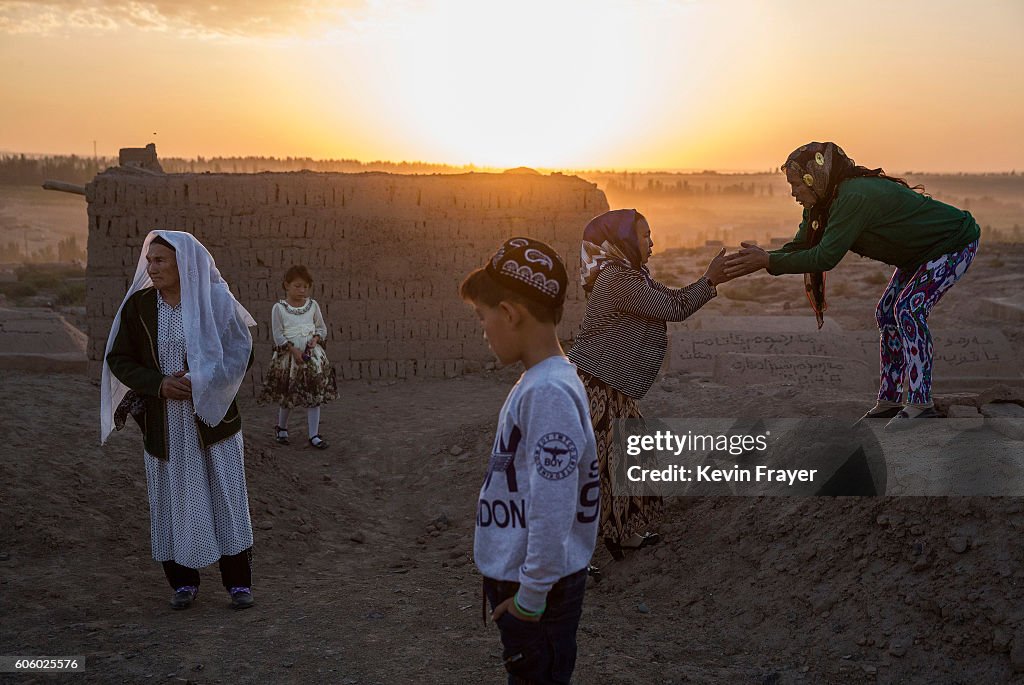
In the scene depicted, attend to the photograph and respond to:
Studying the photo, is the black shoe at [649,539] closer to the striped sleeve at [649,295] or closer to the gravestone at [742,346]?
the striped sleeve at [649,295]

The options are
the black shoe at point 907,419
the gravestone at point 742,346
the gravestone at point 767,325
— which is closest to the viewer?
the black shoe at point 907,419

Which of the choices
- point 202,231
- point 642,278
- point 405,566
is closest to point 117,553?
point 405,566

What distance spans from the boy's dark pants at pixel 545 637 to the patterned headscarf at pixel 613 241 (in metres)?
2.19

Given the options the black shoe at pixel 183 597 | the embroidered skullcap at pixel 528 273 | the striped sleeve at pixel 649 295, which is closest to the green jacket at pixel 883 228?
the striped sleeve at pixel 649 295

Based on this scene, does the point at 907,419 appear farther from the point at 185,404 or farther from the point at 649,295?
the point at 185,404

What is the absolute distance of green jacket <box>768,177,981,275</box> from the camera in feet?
13.7

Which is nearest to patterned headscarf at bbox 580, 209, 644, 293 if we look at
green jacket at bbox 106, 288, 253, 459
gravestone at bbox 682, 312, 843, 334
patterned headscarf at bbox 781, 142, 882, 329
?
patterned headscarf at bbox 781, 142, 882, 329

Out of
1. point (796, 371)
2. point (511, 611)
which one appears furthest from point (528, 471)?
point (796, 371)

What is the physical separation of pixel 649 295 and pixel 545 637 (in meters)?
2.19

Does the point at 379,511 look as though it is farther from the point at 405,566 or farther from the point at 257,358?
the point at 257,358

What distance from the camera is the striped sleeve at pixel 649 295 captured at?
3990 mm

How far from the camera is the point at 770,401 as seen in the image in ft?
21.7

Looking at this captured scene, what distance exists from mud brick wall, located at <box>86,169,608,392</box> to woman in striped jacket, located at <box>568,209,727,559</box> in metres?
6.21

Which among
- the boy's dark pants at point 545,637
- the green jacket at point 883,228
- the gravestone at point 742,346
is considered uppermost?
the green jacket at point 883,228
